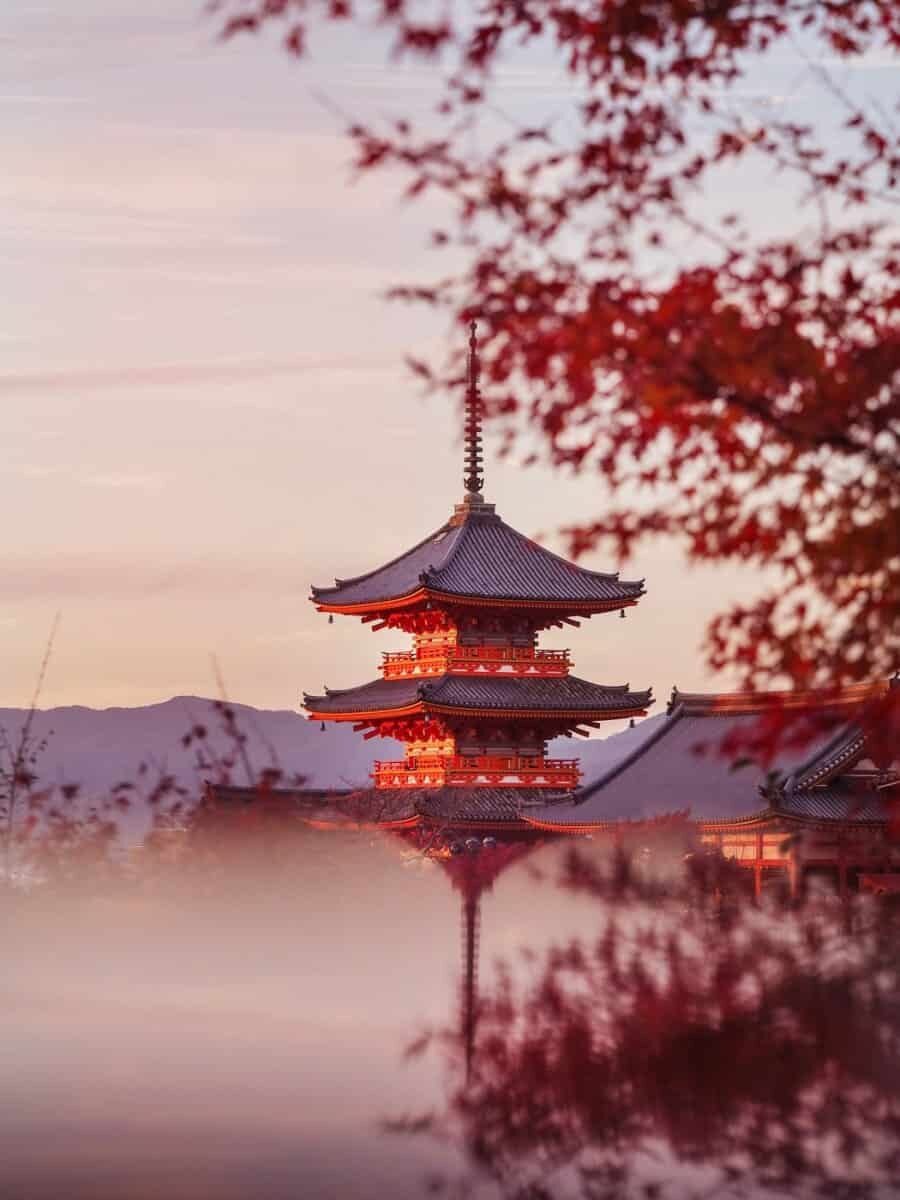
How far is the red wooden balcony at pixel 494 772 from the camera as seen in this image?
40.2 m

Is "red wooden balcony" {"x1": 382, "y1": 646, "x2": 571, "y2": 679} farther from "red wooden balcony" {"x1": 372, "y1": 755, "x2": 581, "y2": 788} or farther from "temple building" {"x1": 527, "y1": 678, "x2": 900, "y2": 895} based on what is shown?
"temple building" {"x1": 527, "y1": 678, "x2": 900, "y2": 895}

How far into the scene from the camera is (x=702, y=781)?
106 ft

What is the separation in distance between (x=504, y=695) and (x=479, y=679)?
0.96 m

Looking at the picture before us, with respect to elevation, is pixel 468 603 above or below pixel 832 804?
above

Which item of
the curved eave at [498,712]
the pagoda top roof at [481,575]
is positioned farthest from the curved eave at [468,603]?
the curved eave at [498,712]

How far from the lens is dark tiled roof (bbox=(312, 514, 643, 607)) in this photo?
39688 millimetres

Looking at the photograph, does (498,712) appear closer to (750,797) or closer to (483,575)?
(483,575)

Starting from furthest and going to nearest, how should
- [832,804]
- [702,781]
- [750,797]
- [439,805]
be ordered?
[439,805] → [702,781] → [750,797] → [832,804]

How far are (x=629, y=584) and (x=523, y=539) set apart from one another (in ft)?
9.86

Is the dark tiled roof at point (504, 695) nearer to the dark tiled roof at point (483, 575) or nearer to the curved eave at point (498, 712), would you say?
the curved eave at point (498, 712)

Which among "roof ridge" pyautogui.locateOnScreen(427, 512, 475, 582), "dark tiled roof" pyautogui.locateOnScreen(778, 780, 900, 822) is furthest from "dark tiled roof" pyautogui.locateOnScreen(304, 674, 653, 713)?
"dark tiled roof" pyautogui.locateOnScreen(778, 780, 900, 822)

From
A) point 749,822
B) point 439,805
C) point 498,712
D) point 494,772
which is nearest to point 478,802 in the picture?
point 439,805

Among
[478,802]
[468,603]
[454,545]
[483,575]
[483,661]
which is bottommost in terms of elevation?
[478,802]

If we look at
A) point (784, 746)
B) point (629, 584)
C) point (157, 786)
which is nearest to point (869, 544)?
point (784, 746)
